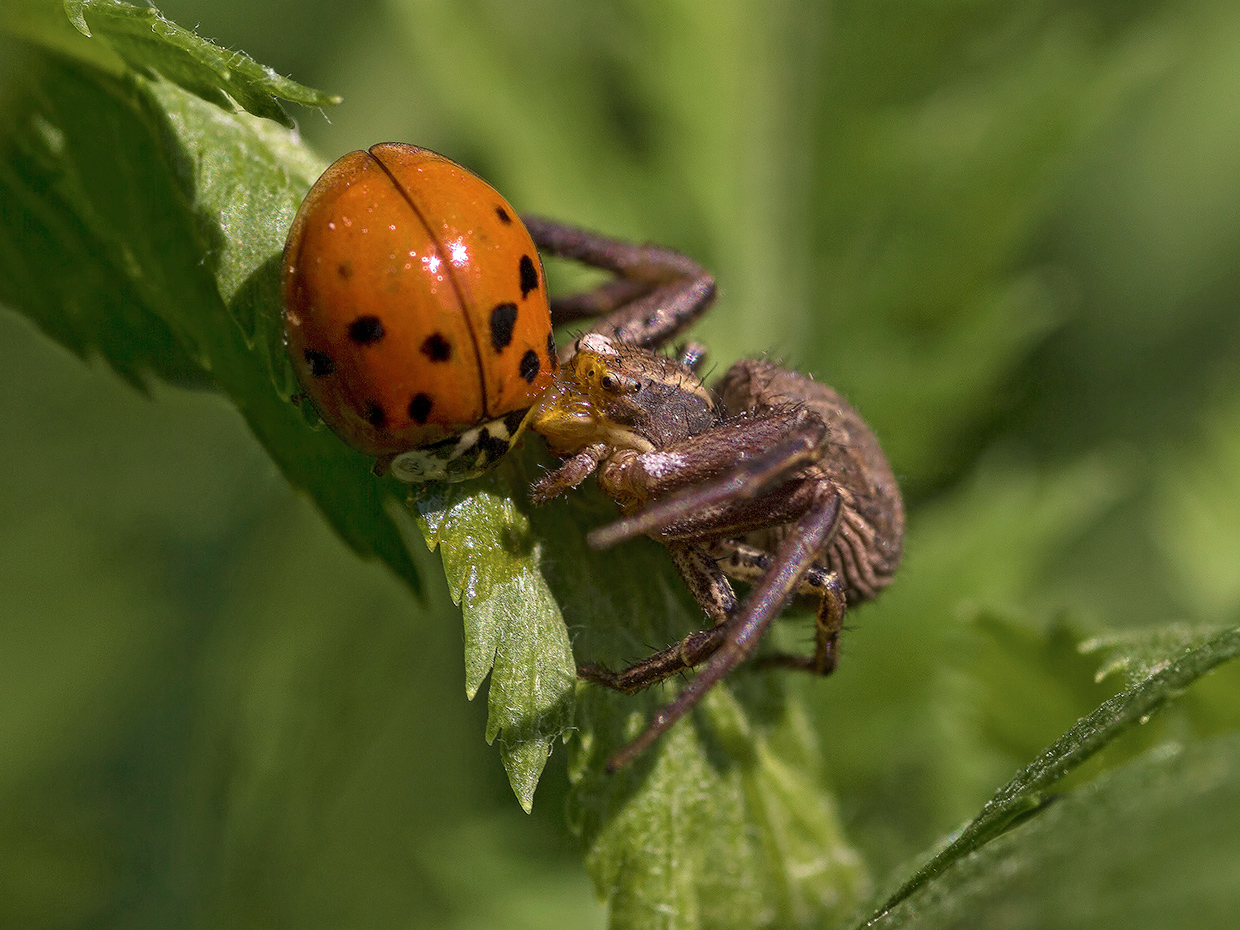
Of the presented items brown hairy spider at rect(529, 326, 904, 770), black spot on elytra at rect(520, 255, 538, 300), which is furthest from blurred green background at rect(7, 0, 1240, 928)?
black spot on elytra at rect(520, 255, 538, 300)

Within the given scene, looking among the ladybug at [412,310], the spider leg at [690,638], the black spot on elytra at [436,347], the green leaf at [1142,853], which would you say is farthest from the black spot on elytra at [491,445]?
the green leaf at [1142,853]

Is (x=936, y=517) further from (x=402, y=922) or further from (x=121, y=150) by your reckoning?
(x=121, y=150)

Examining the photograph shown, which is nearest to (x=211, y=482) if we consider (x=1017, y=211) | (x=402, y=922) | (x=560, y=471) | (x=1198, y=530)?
(x=402, y=922)

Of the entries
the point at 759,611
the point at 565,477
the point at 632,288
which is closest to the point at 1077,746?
the point at 759,611

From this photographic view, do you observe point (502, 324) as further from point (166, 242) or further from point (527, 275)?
point (166, 242)

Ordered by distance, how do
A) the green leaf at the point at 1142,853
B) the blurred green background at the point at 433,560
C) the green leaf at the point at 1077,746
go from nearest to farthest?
the green leaf at the point at 1142,853 < the green leaf at the point at 1077,746 < the blurred green background at the point at 433,560

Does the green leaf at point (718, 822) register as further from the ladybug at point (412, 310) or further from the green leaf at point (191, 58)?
the green leaf at point (191, 58)
